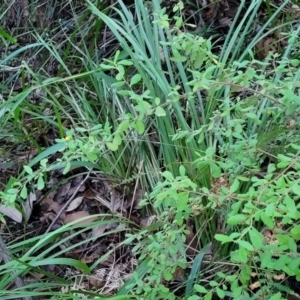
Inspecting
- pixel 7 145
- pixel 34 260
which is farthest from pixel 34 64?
pixel 34 260

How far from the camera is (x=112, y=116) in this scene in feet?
7.61

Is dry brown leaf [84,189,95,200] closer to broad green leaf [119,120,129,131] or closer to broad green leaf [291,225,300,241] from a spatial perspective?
broad green leaf [119,120,129,131]

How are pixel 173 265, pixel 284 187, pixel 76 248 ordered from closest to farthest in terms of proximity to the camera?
pixel 284 187
pixel 173 265
pixel 76 248

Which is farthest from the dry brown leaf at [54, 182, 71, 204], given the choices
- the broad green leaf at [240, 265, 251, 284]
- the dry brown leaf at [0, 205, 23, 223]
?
the broad green leaf at [240, 265, 251, 284]

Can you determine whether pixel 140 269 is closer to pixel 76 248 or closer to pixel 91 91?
pixel 76 248

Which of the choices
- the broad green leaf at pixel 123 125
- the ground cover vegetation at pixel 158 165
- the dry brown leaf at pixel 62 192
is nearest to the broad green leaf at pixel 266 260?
the ground cover vegetation at pixel 158 165

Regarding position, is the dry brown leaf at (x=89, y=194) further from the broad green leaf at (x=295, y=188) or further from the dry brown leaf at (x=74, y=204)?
the broad green leaf at (x=295, y=188)

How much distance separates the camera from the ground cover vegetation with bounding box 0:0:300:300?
1385 millimetres

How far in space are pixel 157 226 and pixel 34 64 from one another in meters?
1.54

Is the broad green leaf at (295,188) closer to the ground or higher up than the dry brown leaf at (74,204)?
higher up

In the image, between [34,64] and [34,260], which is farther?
[34,64]

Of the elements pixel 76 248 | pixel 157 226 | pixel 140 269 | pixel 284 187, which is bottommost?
pixel 76 248

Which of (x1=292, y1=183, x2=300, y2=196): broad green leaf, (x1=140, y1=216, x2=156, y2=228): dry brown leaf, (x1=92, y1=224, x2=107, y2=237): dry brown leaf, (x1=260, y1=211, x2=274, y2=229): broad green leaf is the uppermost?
(x1=292, y1=183, x2=300, y2=196): broad green leaf

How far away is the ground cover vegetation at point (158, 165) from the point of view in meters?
1.38
